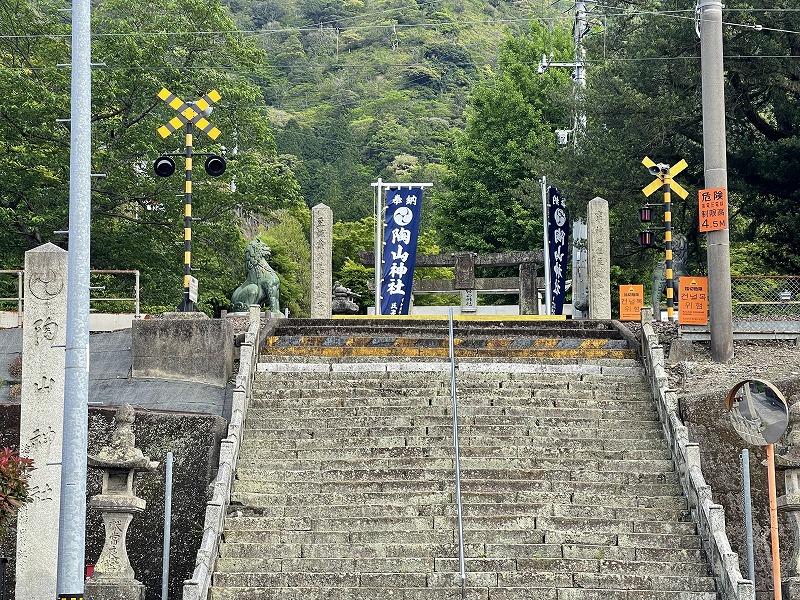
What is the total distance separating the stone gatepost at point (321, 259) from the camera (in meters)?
23.9

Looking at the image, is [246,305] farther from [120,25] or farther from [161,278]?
[120,25]

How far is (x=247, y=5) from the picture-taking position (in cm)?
13000

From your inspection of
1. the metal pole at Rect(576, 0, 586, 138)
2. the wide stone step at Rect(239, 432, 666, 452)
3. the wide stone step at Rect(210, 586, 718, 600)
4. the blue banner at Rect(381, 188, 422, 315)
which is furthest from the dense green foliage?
the wide stone step at Rect(210, 586, 718, 600)

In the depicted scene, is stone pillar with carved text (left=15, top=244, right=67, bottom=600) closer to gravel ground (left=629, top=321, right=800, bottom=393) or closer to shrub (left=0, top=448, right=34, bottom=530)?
shrub (left=0, top=448, right=34, bottom=530)

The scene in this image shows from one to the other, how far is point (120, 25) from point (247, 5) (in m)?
100

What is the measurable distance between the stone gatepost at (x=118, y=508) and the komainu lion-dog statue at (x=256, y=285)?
8293mm

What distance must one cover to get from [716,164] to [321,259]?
7.73m

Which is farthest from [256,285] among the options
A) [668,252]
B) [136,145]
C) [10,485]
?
[10,485]

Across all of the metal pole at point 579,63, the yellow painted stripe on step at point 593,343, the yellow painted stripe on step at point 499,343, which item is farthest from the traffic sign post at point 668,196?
the metal pole at point 579,63

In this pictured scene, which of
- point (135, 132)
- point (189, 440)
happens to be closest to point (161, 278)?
point (135, 132)

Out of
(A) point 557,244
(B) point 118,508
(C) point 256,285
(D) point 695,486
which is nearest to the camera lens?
(B) point 118,508

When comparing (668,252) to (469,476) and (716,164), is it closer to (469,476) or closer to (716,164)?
(716,164)

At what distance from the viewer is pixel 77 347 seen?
416 inches

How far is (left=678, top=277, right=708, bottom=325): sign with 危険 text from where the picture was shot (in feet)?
71.7
